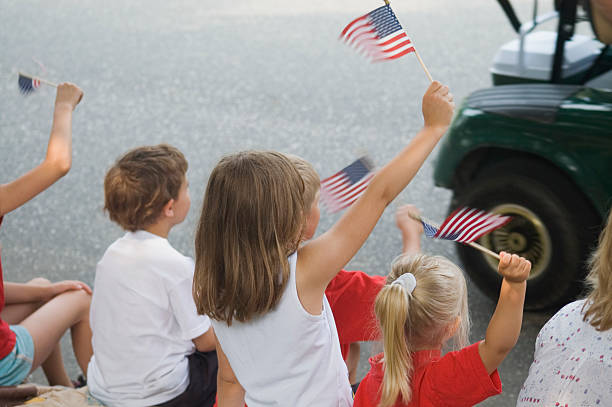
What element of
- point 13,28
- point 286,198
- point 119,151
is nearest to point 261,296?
point 286,198

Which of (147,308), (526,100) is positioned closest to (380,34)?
Answer: (147,308)

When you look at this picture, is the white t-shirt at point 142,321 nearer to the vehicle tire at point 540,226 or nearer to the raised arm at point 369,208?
the raised arm at point 369,208

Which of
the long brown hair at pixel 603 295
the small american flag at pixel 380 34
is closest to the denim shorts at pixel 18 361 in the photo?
the small american flag at pixel 380 34

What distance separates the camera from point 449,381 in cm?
204

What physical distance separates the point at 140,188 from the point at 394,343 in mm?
1274

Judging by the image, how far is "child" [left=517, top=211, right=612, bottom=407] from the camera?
198 centimetres

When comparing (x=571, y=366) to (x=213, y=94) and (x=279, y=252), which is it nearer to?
(x=279, y=252)

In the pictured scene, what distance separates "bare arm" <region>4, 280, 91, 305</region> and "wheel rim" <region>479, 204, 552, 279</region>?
79.6 inches

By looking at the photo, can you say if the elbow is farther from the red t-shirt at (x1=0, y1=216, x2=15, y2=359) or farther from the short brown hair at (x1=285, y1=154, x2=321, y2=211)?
the short brown hair at (x1=285, y1=154, x2=321, y2=211)

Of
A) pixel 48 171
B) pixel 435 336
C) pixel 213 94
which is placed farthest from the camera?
pixel 213 94

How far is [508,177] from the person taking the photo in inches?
152

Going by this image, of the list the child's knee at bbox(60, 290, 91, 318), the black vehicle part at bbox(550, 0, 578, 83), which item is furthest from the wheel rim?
the child's knee at bbox(60, 290, 91, 318)

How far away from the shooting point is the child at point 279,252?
206 centimetres

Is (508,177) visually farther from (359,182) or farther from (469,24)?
(469,24)
